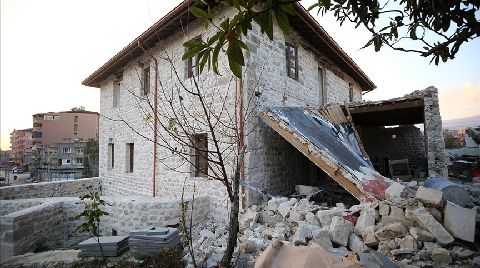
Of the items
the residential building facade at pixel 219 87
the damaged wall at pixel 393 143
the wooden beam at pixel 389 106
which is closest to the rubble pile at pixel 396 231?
the residential building facade at pixel 219 87

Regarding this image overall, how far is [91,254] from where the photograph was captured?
15.2 feet

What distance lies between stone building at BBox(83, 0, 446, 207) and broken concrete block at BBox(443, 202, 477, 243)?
320 cm

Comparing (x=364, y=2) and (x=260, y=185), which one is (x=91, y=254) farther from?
(x=364, y=2)

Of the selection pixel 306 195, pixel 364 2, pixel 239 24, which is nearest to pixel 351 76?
pixel 306 195

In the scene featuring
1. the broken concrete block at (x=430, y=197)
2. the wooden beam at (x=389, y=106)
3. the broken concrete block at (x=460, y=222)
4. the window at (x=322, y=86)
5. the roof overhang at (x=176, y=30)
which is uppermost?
the roof overhang at (x=176, y=30)

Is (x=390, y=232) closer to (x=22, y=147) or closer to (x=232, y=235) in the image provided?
(x=232, y=235)

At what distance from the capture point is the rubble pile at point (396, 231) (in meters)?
3.37

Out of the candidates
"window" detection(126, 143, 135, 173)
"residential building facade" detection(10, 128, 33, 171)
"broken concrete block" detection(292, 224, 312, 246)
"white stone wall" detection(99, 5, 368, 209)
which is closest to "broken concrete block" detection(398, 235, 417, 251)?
"broken concrete block" detection(292, 224, 312, 246)

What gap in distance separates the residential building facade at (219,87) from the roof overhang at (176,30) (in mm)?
31

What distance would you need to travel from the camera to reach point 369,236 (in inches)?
149

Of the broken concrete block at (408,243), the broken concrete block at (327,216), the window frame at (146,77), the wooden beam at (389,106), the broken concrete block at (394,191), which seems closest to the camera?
the broken concrete block at (408,243)

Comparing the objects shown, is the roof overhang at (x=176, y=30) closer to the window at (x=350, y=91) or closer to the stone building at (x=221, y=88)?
the stone building at (x=221, y=88)

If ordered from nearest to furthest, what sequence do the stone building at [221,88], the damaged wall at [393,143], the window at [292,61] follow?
1. the stone building at [221,88]
2. the window at [292,61]
3. the damaged wall at [393,143]

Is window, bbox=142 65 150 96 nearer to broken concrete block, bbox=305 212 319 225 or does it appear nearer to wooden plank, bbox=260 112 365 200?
wooden plank, bbox=260 112 365 200
